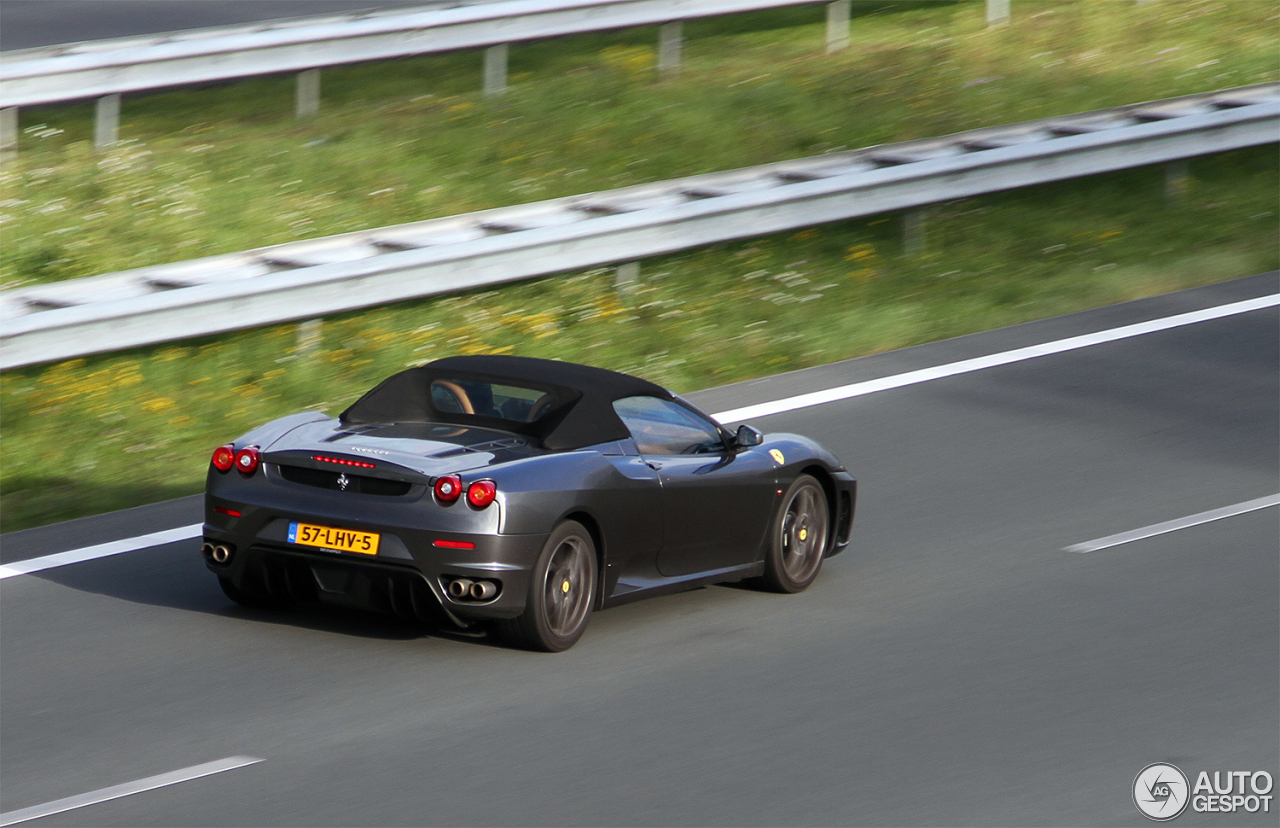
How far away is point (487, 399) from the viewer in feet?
27.5

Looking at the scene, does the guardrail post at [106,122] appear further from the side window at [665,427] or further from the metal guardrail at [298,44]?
the side window at [665,427]

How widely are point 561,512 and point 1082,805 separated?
2.49 meters

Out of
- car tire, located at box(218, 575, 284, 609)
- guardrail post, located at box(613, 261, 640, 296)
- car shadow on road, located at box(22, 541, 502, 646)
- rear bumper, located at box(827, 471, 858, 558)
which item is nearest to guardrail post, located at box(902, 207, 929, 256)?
guardrail post, located at box(613, 261, 640, 296)


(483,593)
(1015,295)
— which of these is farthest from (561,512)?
(1015,295)

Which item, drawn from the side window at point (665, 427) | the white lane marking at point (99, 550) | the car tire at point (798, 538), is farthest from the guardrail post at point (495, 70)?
the side window at point (665, 427)

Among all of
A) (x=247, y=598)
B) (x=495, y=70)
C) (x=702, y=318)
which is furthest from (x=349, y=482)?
(x=495, y=70)

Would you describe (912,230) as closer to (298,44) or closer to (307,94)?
(298,44)

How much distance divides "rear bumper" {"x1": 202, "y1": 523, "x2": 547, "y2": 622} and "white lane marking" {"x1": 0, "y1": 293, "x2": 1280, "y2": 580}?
6.34 feet

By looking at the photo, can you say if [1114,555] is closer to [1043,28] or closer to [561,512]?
[561,512]

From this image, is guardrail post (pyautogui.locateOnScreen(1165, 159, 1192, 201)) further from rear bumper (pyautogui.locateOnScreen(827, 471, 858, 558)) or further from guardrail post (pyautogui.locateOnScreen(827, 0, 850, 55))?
rear bumper (pyautogui.locateOnScreen(827, 471, 858, 558))

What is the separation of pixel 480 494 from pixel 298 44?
9.50 m

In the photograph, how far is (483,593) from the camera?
7.53 meters

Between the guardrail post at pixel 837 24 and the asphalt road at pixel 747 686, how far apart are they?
9506 millimetres

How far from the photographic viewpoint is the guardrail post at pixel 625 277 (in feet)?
46.3
